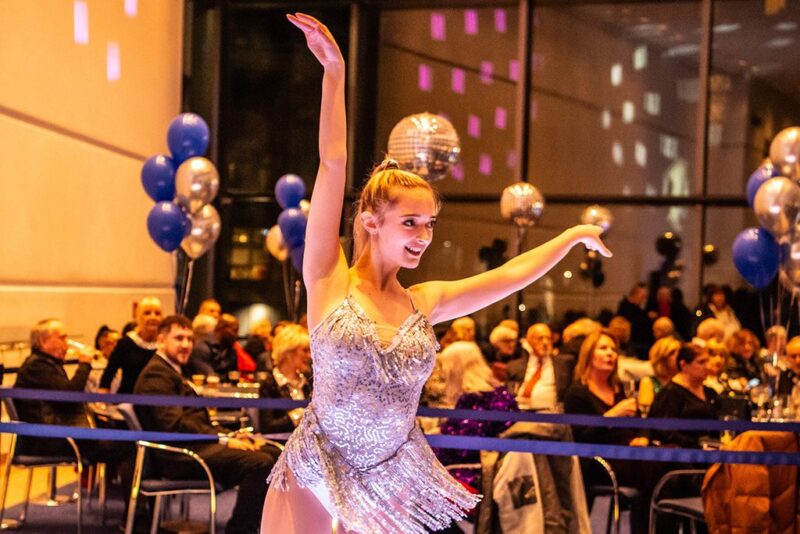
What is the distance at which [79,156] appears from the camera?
10.1 metres

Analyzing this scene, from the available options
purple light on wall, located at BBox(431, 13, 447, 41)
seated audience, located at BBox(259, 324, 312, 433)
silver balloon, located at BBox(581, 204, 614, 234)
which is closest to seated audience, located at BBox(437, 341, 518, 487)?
seated audience, located at BBox(259, 324, 312, 433)

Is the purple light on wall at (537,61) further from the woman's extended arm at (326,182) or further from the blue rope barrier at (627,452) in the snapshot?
the woman's extended arm at (326,182)

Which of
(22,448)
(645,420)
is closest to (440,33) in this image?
(22,448)

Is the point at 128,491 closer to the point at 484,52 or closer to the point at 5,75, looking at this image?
the point at 5,75

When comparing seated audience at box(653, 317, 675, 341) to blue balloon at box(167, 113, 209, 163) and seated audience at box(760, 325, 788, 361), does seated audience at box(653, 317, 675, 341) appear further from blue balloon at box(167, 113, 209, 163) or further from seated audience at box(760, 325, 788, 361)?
blue balloon at box(167, 113, 209, 163)

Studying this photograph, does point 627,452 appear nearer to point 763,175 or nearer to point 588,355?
point 588,355

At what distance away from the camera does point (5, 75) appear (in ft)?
28.4

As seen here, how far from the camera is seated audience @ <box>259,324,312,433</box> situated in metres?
5.95

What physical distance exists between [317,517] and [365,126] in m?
10.9

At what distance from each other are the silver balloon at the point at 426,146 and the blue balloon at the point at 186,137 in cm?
164

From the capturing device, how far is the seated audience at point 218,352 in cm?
790

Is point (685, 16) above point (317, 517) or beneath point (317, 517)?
above

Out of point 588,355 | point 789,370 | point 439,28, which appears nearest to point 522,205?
point 789,370

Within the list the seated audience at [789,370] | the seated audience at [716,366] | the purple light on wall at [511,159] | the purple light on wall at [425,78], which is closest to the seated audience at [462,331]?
the seated audience at [716,366]
